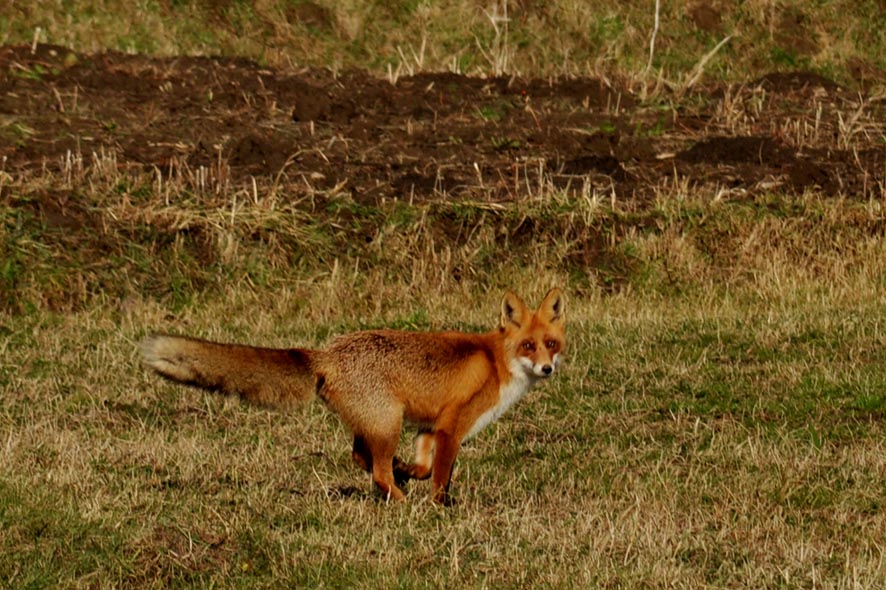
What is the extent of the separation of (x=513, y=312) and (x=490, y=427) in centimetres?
202

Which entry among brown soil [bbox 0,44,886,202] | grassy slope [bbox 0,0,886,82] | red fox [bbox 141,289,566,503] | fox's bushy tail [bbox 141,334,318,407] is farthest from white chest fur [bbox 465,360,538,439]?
grassy slope [bbox 0,0,886,82]

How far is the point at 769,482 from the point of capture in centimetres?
795

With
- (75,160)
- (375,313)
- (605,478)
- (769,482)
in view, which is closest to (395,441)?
(605,478)

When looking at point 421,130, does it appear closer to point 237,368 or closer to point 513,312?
point 513,312

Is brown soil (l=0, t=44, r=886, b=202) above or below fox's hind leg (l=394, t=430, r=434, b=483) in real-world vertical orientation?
above

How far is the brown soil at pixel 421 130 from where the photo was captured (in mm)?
15844

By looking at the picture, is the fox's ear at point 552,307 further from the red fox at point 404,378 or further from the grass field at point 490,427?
the grass field at point 490,427

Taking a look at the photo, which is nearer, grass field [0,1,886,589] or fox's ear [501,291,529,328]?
grass field [0,1,886,589]

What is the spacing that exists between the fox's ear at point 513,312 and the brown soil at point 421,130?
25.0ft

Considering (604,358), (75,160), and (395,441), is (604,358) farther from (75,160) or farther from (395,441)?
(75,160)

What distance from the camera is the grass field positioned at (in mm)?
6543

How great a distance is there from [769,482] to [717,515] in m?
0.74

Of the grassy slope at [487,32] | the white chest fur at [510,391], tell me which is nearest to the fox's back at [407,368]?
the white chest fur at [510,391]

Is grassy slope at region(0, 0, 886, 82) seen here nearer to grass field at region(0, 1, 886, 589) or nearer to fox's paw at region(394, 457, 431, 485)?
grass field at region(0, 1, 886, 589)
